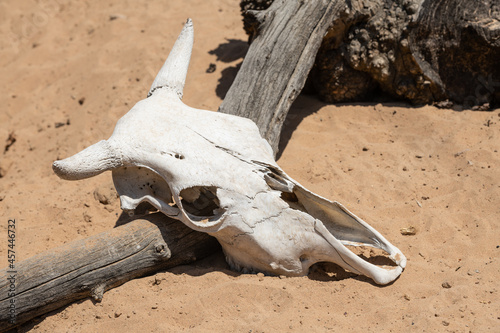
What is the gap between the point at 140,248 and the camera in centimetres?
326

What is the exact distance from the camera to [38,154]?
17.4 feet

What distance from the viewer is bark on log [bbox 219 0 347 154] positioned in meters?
3.98

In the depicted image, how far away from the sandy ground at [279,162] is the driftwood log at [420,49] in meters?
0.21

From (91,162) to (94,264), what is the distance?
624 millimetres

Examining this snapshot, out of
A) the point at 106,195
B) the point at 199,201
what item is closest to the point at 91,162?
the point at 199,201

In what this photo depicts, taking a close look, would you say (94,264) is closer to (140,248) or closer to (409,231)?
(140,248)

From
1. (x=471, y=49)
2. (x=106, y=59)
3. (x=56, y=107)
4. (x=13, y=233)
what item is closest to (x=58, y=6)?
(x=106, y=59)

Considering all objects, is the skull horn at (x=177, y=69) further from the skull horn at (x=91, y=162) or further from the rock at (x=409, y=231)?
the rock at (x=409, y=231)

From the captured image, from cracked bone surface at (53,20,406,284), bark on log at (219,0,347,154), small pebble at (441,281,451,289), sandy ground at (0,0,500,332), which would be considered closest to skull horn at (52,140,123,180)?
cracked bone surface at (53,20,406,284)

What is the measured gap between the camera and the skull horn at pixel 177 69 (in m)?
3.67

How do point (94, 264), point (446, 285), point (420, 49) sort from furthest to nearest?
1. point (420, 49)
2. point (94, 264)
3. point (446, 285)

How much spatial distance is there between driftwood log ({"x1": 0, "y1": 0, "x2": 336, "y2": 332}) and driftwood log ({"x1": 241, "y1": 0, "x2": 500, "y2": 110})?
1.94 feet

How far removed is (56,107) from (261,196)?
378 cm

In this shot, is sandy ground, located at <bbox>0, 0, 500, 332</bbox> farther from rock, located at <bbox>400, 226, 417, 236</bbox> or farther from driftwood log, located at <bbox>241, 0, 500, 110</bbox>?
driftwood log, located at <bbox>241, 0, 500, 110</bbox>
